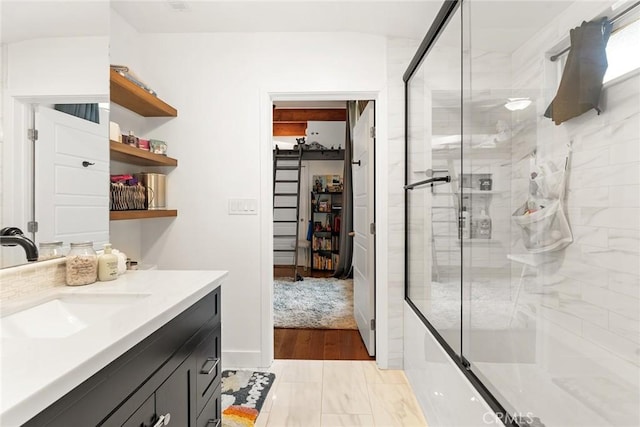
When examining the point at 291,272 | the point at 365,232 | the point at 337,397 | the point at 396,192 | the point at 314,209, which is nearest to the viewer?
the point at 337,397

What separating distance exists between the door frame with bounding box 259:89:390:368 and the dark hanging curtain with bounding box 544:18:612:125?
133cm

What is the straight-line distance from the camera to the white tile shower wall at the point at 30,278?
112 centimetres

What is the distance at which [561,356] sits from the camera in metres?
1.31

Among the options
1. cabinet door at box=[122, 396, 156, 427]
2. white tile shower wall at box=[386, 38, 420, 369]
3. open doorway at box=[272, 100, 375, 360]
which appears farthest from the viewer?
open doorway at box=[272, 100, 375, 360]

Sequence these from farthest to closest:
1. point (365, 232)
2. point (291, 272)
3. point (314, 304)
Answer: point (291, 272), point (314, 304), point (365, 232)

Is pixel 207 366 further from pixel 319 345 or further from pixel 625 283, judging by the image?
pixel 319 345

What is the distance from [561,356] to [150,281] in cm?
166

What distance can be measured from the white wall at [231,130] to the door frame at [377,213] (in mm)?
15

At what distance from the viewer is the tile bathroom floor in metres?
1.94

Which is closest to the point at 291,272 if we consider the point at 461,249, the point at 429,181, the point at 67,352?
the point at 429,181

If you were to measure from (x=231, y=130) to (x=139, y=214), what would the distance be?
885 mm

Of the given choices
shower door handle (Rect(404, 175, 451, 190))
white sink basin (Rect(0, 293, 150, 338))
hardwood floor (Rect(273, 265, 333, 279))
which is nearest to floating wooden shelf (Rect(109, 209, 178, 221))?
white sink basin (Rect(0, 293, 150, 338))

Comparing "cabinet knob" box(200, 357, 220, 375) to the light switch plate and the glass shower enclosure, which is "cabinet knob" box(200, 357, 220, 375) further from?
the light switch plate

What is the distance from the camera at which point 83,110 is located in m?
1.51
